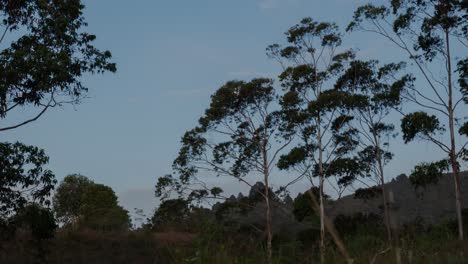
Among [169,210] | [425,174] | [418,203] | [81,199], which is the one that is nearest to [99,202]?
[81,199]

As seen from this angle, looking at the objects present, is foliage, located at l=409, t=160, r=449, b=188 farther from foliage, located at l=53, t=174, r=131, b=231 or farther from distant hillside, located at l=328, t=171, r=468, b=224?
foliage, located at l=53, t=174, r=131, b=231

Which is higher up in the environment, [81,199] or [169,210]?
[81,199]

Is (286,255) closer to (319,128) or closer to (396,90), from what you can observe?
(396,90)

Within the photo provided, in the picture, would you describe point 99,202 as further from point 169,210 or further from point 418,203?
point 418,203

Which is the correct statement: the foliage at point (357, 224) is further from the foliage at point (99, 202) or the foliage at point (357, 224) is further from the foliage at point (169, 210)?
the foliage at point (99, 202)

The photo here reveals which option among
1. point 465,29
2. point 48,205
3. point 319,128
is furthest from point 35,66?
point 319,128

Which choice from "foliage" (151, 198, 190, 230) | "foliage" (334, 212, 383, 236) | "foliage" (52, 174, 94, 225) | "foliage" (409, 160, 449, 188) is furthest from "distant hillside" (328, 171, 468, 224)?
"foliage" (52, 174, 94, 225)

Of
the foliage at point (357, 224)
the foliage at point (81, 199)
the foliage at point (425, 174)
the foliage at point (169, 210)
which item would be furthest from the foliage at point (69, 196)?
the foliage at point (425, 174)

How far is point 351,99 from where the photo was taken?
41.2 metres

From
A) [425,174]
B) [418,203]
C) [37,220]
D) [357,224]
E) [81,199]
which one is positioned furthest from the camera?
[81,199]

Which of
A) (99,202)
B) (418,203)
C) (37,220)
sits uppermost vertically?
(99,202)

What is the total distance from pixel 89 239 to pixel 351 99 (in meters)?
19.7

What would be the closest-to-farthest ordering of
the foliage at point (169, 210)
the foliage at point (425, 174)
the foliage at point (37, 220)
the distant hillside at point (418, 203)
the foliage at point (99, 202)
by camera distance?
the foliage at point (37, 220) < the foliage at point (425, 174) < the foliage at point (169, 210) < the distant hillside at point (418, 203) < the foliage at point (99, 202)

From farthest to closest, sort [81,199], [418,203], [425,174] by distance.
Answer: [81,199] → [418,203] → [425,174]
